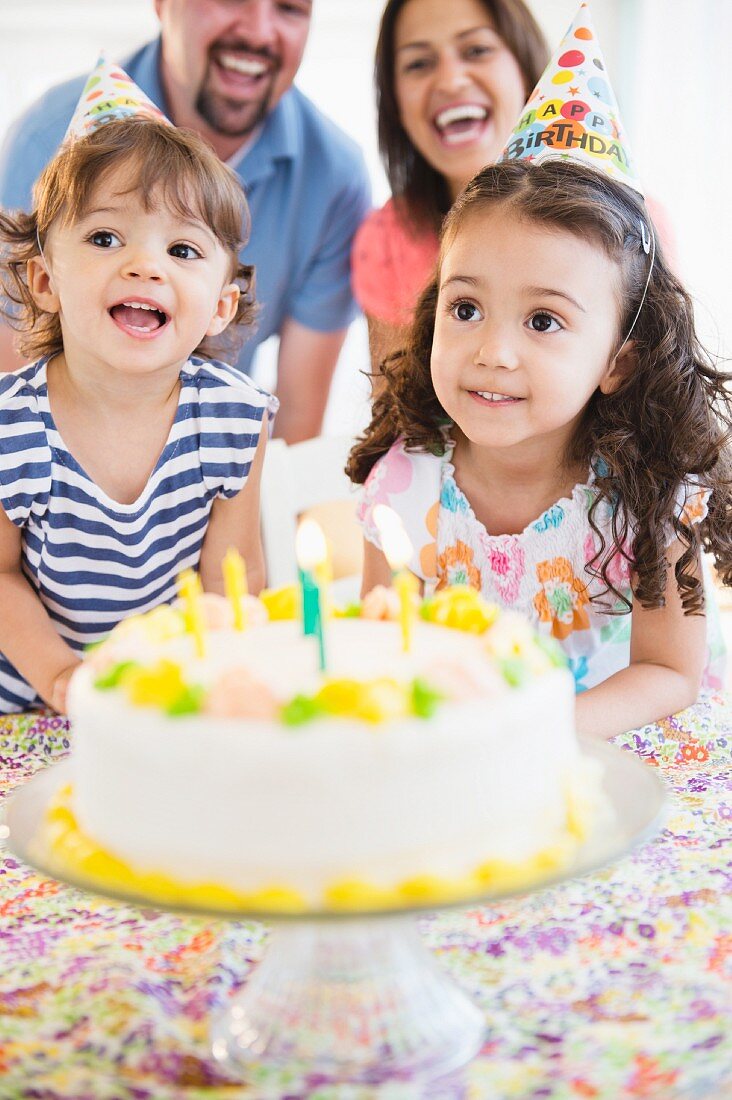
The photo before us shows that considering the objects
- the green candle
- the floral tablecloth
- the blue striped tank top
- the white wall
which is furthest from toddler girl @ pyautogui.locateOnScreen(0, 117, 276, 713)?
the white wall

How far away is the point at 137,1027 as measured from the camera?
2.83ft

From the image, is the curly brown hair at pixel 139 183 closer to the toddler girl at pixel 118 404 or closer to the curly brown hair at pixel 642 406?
the toddler girl at pixel 118 404

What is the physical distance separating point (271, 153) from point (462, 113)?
0.46 m

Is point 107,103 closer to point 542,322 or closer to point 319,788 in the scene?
point 542,322

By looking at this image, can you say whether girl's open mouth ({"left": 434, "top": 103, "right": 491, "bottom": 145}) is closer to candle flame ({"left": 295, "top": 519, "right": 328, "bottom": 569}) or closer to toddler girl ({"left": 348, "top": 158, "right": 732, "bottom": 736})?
toddler girl ({"left": 348, "top": 158, "right": 732, "bottom": 736})

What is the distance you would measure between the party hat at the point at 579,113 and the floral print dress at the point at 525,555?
0.41m

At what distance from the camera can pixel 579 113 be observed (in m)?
1.53

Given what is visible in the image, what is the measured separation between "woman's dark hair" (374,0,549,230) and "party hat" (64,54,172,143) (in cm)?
95

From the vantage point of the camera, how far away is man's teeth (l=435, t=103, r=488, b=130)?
2.41m

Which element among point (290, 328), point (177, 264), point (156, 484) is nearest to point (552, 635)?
point (156, 484)

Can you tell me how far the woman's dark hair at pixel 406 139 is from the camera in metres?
2.43

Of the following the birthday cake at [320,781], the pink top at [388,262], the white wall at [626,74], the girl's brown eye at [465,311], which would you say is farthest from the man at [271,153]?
the birthday cake at [320,781]

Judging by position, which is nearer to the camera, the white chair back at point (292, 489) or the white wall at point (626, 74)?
the white chair back at point (292, 489)

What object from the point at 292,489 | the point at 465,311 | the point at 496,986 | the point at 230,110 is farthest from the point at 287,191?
the point at 496,986
